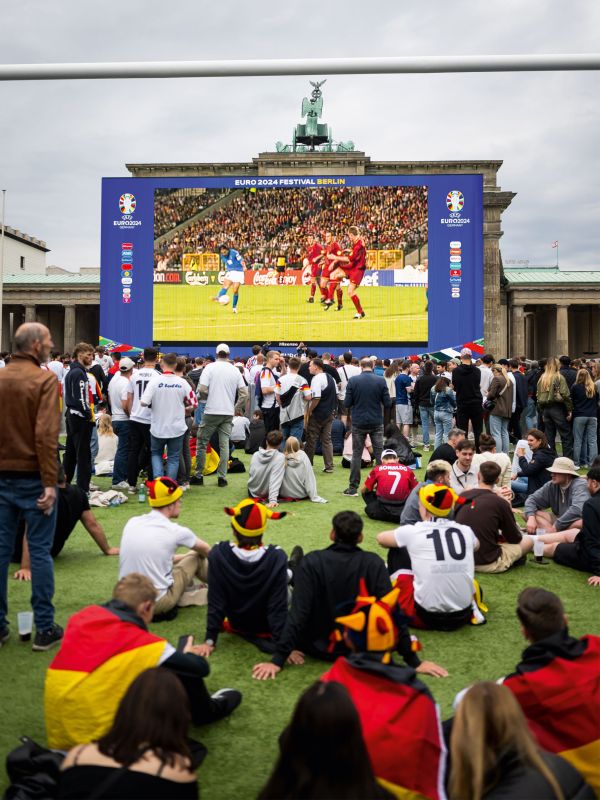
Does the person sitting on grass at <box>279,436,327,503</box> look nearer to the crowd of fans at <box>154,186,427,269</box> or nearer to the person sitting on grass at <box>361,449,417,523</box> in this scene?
the person sitting on grass at <box>361,449,417,523</box>

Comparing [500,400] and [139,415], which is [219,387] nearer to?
[139,415]

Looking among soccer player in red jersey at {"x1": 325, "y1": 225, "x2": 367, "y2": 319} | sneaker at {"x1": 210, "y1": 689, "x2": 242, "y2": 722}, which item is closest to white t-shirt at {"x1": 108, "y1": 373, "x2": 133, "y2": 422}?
sneaker at {"x1": 210, "y1": 689, "x2": 242, "y2": 722}

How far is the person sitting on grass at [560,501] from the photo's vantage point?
22.1 feet

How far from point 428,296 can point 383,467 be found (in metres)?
20.9

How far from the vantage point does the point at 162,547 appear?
4.71 m

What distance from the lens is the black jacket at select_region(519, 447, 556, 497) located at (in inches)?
321

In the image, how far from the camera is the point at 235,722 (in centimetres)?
362

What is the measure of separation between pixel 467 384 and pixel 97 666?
8867 mm

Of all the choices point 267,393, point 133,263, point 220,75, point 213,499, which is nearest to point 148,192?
point 133,263

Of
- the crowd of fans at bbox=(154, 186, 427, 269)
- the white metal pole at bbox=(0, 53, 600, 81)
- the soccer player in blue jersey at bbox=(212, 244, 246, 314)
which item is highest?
the crowd of fans at bbox=(154, 186, 427, 269)

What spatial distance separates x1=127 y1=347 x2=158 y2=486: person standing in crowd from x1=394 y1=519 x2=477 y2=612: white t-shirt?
463 cm

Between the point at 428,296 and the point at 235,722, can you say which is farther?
the point at 428,296

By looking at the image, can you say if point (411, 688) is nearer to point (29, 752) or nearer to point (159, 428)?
point (29, 752)

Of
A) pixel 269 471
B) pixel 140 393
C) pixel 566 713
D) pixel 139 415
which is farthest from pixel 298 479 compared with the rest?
pixel 566 713
